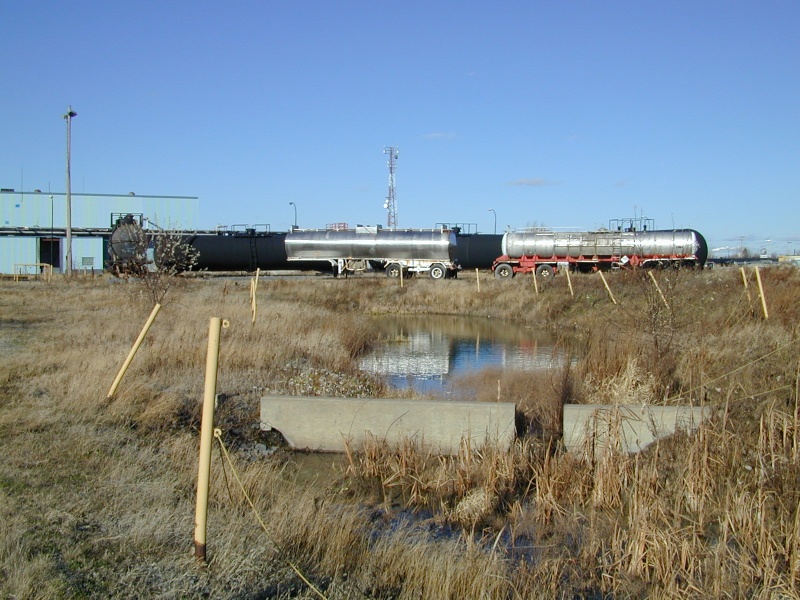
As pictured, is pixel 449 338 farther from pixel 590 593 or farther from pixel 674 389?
pixel 590 593

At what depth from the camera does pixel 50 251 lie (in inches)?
2486

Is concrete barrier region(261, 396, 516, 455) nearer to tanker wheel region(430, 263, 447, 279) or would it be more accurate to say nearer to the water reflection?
the water reflection

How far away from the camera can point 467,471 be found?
842cm

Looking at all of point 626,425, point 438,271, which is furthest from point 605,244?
point 626,425

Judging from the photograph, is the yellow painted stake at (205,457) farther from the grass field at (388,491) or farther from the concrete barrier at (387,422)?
the concrete barrier at (387,422)

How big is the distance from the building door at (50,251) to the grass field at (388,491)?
Answer: 52.9m

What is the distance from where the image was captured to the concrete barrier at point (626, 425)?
8508mm

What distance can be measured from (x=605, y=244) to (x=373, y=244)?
1255 cm

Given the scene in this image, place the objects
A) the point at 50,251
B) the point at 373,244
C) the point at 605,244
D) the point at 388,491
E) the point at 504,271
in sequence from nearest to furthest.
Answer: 1. the point at 388,491
2. the point at 605,244
3. the point at 373,244
4. the point at 504,271
5. the point at 50,251

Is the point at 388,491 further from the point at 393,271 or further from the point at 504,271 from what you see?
the point at 504,271

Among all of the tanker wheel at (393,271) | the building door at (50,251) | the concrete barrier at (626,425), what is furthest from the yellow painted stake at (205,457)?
the building door at (50,251)

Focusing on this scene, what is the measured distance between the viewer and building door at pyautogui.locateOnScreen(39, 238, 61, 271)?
61.9 m

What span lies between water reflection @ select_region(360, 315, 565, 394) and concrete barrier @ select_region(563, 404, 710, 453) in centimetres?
458

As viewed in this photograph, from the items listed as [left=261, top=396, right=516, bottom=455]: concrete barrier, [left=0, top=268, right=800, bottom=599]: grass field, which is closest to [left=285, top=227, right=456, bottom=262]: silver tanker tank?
[left=0, top=268, right=800, bottom=599]: grass field
